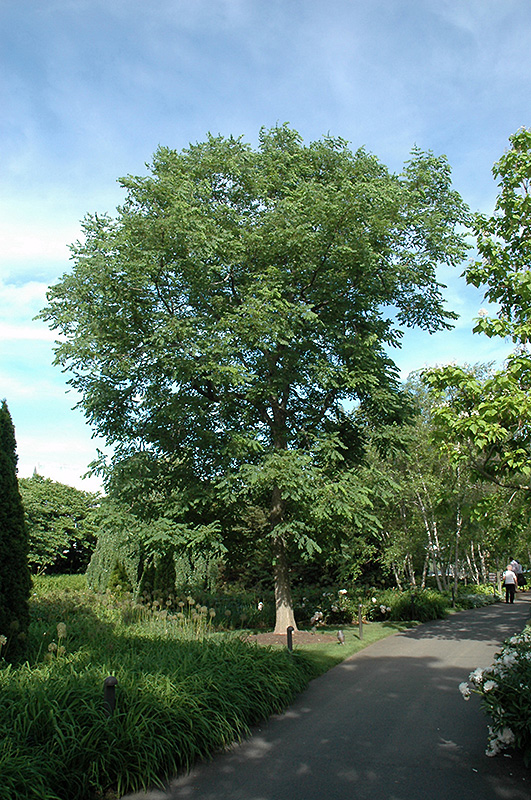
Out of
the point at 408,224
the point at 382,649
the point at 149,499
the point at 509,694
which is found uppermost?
the point at 408,224

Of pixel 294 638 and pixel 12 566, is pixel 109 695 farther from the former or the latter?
pixel 294 638

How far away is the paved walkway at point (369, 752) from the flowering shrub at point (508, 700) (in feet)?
0.71

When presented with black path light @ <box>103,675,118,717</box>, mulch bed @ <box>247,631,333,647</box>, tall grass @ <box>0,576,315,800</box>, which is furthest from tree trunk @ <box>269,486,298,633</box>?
black path light @ <box>103,675,118,717</box>

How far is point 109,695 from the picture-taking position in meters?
5.17

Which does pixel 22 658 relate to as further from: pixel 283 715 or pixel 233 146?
pixel 233 146

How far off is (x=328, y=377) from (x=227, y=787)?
337 inches

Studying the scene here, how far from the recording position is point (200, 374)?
12.1 metres

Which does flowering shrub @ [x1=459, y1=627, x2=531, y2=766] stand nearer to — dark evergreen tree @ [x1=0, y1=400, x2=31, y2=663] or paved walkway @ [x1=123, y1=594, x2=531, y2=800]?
paved walkway @ [x1=123, y1=594, x2=531, y2=800]

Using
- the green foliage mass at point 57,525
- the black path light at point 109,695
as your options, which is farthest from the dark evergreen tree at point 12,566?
the green foliage mass at point 57,525

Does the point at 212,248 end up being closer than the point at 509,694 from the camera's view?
No

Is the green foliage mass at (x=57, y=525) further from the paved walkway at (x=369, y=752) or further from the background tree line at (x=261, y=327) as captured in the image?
the paved walkway at (x=369, y=752)

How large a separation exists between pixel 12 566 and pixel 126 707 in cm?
301

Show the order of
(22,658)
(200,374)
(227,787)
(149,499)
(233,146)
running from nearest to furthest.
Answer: (227,787)
(22,658)
(200,374)
(149,499)
(233,146)

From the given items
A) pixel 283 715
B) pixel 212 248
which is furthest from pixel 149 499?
pixel 283 715
